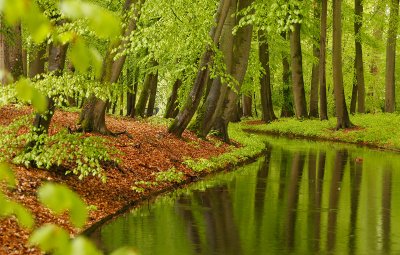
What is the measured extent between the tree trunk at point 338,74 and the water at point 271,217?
12.9m

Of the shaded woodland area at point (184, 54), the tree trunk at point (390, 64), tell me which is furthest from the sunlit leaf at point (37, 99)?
the tree trunk at point (390, 64)

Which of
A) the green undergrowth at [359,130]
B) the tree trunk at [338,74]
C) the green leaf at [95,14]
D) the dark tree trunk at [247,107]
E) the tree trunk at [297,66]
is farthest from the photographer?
the dark tree trunk at [247,107]

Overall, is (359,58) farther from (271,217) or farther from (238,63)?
(271,217)

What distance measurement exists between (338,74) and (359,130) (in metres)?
3.01

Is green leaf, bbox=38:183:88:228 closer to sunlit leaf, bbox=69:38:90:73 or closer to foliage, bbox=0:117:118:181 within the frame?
sunlit leaf, bbox=69:38:90:73

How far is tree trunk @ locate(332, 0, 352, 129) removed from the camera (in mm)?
31172

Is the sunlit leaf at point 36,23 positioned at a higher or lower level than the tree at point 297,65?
lower

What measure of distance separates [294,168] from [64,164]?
940 cm

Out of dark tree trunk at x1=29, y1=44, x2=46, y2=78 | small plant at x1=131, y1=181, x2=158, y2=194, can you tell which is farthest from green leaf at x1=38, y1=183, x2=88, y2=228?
dark tree trunk at x1=29, y1=44, x2=46, y2=78

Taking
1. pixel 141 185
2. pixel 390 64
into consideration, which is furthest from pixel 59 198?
pixel 390 64

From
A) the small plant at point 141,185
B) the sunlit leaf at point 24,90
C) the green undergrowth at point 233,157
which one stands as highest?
the sunlit leaf at point 24,90

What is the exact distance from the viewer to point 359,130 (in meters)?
31.1

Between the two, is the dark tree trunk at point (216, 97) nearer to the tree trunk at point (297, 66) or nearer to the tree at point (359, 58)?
the tree trunk at point (297, 66)

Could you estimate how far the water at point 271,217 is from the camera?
374 inches
